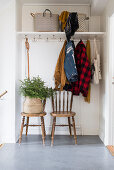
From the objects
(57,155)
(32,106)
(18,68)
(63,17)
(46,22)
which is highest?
(63,17)

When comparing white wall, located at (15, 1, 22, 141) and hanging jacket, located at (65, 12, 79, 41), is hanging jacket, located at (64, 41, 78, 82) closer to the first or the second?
hanging jacket, located at (65, 12, 79, 41)

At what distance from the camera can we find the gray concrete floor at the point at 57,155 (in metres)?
2.71

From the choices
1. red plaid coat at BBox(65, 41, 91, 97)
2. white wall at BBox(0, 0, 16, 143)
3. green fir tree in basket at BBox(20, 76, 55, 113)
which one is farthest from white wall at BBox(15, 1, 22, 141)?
red plaid coat at BBox(65, 41, 91, 97)

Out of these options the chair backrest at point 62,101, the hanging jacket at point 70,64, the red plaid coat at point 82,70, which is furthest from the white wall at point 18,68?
the red plaid coat at point 82,70

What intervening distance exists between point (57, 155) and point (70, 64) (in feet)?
4.82

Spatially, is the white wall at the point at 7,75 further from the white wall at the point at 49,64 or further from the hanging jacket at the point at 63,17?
the hanging jacket at the point at 63,17

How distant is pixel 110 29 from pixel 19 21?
5.13 ft

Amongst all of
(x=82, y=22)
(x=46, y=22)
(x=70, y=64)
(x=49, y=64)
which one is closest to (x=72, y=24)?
(x=82, y=22)

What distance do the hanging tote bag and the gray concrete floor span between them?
185 cm

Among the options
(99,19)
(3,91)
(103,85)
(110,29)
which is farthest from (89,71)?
(3,91)

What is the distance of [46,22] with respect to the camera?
3.86 m

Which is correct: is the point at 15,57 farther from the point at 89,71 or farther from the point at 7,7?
the point at 89,71

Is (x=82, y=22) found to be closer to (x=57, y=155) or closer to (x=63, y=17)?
(x=63, y=17)

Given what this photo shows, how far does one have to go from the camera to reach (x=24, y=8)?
14.0ft
